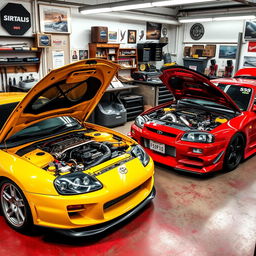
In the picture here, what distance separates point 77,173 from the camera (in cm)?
214

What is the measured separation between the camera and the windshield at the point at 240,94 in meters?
3.79

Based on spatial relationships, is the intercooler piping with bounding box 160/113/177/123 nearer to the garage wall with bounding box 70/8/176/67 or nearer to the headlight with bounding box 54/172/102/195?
the headlight with bounding box 54/172/102/195

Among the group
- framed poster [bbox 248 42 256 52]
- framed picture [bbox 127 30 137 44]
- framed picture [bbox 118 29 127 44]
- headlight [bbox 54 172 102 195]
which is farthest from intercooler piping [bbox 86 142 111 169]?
framed poster [bbox 248 42 256 52]

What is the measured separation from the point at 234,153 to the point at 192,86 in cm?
105

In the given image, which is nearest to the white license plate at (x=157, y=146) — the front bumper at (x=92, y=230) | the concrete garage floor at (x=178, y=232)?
the concrete garage floor at (x=178, y=232)

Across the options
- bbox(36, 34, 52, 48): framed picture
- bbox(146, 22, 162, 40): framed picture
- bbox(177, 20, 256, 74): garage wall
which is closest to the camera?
bbox(36, 34, 52, 48): framed picture

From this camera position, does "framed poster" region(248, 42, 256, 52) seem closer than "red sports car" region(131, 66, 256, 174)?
No

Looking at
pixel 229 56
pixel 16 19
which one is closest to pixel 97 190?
pixel 16 19

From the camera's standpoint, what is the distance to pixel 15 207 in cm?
221

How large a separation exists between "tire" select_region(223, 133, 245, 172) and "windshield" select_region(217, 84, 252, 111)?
50 centimetres

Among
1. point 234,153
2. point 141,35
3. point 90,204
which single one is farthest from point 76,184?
point 141,35

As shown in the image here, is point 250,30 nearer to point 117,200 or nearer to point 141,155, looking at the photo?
point 141,155

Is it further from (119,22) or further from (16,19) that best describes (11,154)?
(119,22)

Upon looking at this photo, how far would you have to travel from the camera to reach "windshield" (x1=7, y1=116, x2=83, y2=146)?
2.54 metres
